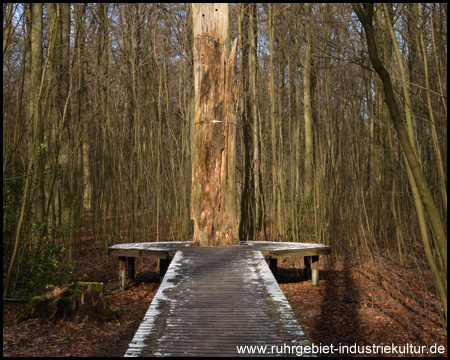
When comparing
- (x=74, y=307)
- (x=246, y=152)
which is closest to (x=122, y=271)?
(x=74, y=307)

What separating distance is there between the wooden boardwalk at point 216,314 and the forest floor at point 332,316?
0.90 metres

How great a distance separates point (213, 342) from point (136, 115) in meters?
6.80

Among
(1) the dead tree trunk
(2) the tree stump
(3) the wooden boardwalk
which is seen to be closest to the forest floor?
(2) the tree stump

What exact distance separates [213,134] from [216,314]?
3.14 m

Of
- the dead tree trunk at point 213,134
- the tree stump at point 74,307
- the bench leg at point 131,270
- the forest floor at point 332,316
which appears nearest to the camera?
the forest floor at point 332,316

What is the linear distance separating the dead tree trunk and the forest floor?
1309 millimetres

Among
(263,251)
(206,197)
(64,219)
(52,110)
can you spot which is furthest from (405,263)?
(52,110)

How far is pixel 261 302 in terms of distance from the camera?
365cm

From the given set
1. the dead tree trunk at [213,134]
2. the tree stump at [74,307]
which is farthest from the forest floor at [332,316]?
the dead tree trunk at [213,134]

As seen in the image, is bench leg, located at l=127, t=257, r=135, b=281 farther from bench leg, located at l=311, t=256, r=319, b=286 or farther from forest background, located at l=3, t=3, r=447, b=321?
bench leg, located at l=311, t=256, r=319, b=286

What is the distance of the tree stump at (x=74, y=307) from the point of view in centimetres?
474

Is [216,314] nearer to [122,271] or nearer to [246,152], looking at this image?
[122,271]

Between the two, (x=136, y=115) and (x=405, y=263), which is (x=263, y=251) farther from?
(x=136, y=115)

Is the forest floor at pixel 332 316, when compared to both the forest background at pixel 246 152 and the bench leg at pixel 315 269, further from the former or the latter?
the forest background at pixel 246 152
